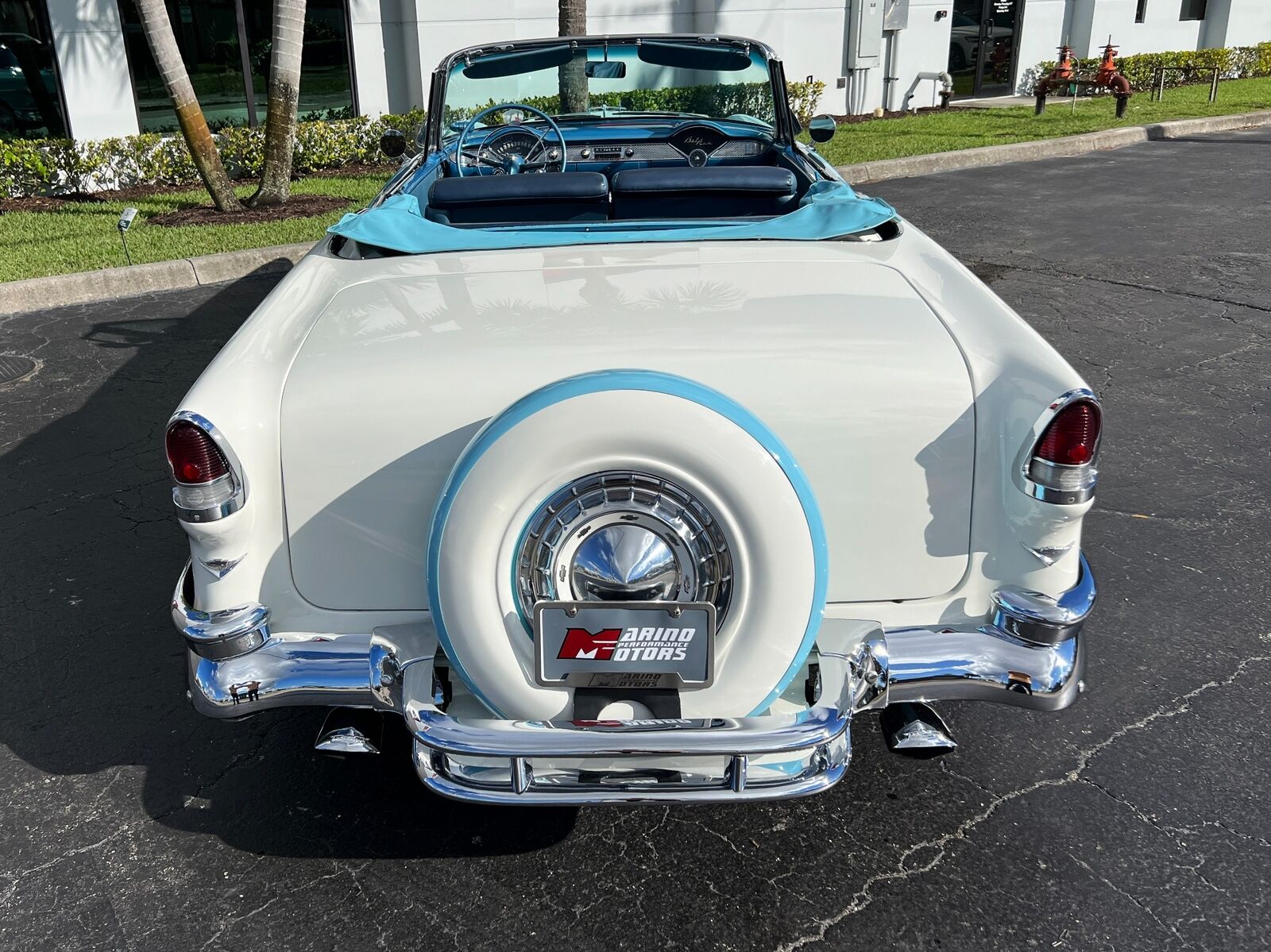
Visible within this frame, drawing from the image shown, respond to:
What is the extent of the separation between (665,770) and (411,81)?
1283cm

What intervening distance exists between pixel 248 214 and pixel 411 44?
4.94 metres

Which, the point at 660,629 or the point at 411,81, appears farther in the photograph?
the point at 411,81

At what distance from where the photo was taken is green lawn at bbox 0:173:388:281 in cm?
761

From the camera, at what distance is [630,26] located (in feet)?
47.3

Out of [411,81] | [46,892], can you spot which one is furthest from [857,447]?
[411,81]

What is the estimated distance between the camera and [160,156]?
10742 millimetres

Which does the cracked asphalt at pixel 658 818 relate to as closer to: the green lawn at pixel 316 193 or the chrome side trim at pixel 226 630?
the chrome side trim at pixel 226 630

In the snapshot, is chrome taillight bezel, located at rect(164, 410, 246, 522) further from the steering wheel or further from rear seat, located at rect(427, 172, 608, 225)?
the steering wheel

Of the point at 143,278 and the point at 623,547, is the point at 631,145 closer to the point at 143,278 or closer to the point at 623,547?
the point at 623,547

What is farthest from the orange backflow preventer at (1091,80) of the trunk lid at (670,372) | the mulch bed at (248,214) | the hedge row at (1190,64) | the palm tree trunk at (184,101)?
the trunk lid at (670,372)

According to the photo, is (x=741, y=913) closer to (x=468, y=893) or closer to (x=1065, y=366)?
(x=468, y=893)

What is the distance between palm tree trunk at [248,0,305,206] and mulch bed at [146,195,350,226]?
0.17 meters

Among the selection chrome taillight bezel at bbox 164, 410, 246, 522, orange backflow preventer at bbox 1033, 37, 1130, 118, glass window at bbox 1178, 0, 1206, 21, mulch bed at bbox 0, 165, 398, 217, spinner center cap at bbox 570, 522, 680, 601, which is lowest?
mulch bed at bbox 0, 165, 398, 217

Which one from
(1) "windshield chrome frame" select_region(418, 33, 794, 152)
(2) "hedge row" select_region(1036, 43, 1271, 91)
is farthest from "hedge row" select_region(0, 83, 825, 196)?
A: (2) "hedge row" select_region(1036, 43, 1271, 91)
